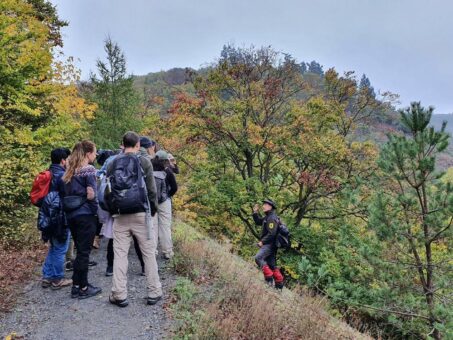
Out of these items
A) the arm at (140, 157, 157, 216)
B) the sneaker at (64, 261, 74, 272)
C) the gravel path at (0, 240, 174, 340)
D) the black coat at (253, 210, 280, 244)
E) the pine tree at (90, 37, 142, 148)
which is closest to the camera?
the gravel path at (0, 240, 174, 340)

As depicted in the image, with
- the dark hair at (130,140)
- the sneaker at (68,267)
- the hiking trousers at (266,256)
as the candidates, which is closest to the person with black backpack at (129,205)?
the dark hair at (130,140)

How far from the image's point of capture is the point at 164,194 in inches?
241

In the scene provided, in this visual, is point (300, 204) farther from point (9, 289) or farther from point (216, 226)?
point (9, 289)

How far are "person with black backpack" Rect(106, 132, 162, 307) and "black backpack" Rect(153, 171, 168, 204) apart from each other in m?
1.26

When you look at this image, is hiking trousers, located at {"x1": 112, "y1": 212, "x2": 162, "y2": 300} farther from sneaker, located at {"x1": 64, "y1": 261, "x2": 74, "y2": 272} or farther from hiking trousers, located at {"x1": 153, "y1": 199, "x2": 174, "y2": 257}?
sneaker, located at {"x1": 64, "y1": 261, "x2": 74, "y2": 272}

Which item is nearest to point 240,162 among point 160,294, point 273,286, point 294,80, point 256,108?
point 256,108

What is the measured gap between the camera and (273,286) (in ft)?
22.8

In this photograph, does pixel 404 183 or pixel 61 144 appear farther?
pixel 61 144

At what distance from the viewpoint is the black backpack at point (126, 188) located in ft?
13.9

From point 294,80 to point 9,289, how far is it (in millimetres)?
14606

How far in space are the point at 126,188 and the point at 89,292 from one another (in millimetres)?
1838

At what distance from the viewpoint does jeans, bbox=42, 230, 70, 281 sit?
5.09 meters

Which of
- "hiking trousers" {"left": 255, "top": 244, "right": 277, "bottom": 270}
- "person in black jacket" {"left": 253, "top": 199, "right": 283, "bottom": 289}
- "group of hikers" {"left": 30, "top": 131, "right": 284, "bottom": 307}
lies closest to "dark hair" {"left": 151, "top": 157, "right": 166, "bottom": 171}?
"group of hikers" {"left": 30, "top": 131, "right": 284, "bottom": 307}

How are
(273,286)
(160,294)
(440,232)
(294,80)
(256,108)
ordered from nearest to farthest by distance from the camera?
(160,294) < (440,232) < (273,286) < (256,108) < (294,80)
